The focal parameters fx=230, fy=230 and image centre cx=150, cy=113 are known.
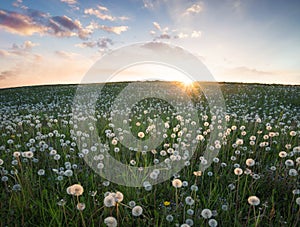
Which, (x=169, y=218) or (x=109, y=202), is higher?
(x=109, y=202)

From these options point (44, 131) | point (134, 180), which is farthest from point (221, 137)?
point (44, 131)

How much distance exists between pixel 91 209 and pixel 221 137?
11.7 ft

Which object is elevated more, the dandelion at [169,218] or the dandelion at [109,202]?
the dandelion at [109,202]

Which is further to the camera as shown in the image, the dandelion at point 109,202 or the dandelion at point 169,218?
the dandelion at point 169,218

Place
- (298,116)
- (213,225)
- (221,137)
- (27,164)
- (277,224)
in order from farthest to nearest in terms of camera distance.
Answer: (298,116) < (221,137) < (27,164) < (277,224) < (213,225)

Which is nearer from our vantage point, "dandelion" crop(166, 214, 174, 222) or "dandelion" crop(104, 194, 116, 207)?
"dandelion" crop(104, 194, 116, 207)

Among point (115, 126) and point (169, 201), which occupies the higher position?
point (115, 126)

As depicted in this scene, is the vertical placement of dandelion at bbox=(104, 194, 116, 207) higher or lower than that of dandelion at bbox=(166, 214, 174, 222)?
higher

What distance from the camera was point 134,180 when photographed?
3.44 meters

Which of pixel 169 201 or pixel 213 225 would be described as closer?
pixel 213 225

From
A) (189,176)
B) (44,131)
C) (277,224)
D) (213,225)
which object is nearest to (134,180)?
(189,176)

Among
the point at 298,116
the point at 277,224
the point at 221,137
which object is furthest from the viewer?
the point at 298,116

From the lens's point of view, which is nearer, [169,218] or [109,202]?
[109,202]

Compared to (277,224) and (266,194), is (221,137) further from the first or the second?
(277,224)
